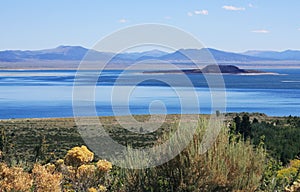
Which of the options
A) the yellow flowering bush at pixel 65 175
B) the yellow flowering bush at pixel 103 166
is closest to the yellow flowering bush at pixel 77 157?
the yellow flowering bush at pixel 65 175

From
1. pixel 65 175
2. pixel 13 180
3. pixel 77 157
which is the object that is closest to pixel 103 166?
pixel 77 157

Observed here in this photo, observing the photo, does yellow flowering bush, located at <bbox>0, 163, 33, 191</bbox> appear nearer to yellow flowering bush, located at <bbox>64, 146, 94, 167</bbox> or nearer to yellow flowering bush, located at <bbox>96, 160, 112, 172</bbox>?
yellow flowering bush, located at <bbox>64, 146, 94, 167</bbox>

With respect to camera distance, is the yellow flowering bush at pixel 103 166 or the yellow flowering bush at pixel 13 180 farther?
the yellow flowering bush at pixel 103 166

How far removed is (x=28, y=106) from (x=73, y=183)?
75.8 meters

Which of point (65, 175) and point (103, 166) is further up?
point (103, 166)

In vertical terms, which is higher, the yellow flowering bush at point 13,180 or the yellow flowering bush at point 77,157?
the yellow flowering bush at point 77,157

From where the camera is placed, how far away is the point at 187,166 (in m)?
7.51

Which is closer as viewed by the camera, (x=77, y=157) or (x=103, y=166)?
(x=77, y=157)

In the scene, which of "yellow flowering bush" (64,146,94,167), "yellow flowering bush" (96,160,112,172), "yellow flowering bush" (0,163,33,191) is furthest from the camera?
"yellow flowering bush" (96,160,112,172)

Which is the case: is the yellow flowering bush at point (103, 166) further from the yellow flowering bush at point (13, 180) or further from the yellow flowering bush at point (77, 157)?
the yellow flowering bush at point (13, 180)

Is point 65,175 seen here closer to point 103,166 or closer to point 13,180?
point 103,166

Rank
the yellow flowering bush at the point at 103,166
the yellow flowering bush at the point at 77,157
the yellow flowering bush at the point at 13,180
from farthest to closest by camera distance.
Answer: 1. the yellow flowering bush at the point at 103,166
2. the yellow flowering bush at the point at 77,157
3. the yellow flowering bush at the point at 13,180

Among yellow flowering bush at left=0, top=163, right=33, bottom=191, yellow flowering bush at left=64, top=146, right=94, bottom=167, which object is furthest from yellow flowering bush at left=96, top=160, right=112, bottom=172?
yellow flowering bush at left=0, top=163, right=33, bottom=191

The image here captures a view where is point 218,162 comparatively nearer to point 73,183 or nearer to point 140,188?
point 140,188
